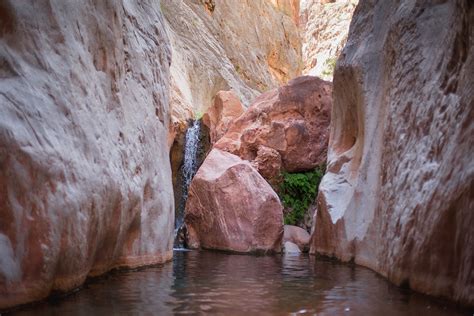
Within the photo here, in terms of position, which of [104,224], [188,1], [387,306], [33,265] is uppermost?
[188,1]

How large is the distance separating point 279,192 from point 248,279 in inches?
353

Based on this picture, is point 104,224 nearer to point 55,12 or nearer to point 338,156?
point 55,12

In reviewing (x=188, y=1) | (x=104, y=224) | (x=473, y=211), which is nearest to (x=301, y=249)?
(x=104, y=224)

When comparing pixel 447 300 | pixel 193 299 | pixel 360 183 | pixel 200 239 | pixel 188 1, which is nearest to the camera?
pixel 447 300

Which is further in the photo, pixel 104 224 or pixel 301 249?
pixel 301 249

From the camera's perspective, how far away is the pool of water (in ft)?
12.7

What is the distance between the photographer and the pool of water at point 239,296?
12.7 ft

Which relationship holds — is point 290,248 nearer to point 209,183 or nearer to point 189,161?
point 209,183

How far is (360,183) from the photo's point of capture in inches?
340

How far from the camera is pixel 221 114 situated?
57.1 feet

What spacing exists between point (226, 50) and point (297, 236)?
60.2ft

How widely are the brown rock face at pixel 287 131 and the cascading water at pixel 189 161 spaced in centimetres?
99

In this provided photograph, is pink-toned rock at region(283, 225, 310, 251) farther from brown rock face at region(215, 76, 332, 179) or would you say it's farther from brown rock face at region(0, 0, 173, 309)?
brown rock face at region(0, 0, 173, 309)

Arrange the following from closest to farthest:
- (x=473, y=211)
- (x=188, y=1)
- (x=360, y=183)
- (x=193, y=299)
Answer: (x=473, y=211)
(x=193, y=299)
(x=360, y=183)
(x=188, y=1)
